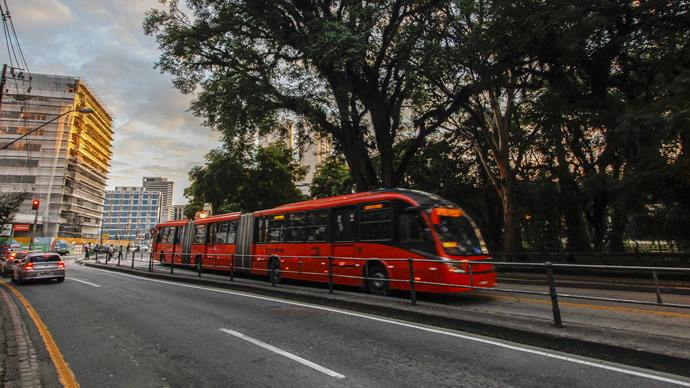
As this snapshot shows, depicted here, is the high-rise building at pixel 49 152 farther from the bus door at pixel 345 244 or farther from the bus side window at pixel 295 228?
the bus door at pixel 345 244

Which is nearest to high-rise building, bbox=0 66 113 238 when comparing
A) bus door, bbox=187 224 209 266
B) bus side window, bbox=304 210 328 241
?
bus door, bbox=187 224 209 266

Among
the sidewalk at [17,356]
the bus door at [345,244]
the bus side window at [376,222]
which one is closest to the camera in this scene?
the sidewalk at [17,356]

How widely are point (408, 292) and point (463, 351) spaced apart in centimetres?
586

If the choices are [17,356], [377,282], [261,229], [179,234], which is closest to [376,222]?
[377,282]

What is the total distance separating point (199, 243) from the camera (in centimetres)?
2269

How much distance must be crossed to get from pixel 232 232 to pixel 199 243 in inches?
166

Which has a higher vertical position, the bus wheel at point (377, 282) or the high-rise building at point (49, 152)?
the high-rise building at point (49, 152)

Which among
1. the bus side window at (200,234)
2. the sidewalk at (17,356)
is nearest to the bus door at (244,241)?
the bus side window at (200,234)

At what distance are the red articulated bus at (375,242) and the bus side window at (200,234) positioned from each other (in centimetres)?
500

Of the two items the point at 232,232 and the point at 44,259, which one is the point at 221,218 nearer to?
the point at 232,232

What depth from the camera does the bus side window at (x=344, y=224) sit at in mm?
12766

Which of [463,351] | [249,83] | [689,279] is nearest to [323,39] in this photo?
[249,83]

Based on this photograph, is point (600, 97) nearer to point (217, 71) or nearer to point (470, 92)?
point (470, 92)

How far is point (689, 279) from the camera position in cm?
1283
